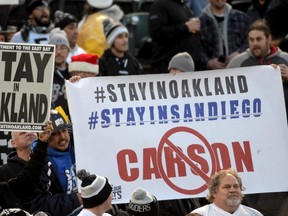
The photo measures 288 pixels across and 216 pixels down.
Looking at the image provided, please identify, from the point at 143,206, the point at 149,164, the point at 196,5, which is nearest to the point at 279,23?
the point at 196,5

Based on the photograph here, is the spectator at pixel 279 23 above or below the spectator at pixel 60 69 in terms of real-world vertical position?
above

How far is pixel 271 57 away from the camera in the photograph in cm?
1296

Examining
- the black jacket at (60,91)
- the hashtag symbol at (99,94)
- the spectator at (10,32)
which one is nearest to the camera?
the hashtag symbol at (99,94)

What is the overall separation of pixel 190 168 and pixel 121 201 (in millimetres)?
722

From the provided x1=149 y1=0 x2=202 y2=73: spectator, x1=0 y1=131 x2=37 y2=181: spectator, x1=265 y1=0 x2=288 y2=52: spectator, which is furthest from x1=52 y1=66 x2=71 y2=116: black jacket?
x1=265 y1=0 x2=288 y2=52: spectator

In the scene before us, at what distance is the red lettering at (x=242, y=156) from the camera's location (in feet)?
37.6

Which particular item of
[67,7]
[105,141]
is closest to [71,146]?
[105,141]

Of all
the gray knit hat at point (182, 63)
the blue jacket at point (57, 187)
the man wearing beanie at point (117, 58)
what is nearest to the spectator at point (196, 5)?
the man wearing beanie at point (117, 58)

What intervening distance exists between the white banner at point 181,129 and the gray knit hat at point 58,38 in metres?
2.43

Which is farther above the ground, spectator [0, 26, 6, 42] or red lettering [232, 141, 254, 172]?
spectator [0, 26, 6, 42]

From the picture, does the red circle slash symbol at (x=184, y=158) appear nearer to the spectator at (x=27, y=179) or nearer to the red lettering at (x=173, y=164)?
the red lettering at (x=173, y=164)

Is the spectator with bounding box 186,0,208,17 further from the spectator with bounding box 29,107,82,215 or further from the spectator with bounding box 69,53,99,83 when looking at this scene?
the spectator with bounding box 29,107,82,215

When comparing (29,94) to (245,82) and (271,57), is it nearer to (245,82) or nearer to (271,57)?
(245,82)

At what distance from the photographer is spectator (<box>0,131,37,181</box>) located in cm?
1076
